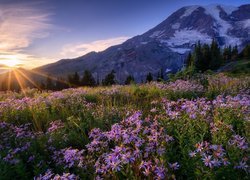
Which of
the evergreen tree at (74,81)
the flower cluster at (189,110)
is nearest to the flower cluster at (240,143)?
the flower cluster at (189,110)

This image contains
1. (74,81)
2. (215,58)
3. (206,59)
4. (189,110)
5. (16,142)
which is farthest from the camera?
(215,58)

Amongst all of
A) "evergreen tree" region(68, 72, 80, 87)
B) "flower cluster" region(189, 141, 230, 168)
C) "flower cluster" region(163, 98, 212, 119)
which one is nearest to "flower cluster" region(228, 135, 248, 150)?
"flower cluster" region(189, 141, 230, 168)

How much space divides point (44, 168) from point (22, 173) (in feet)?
0.96

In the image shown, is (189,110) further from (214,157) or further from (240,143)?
(214,157)

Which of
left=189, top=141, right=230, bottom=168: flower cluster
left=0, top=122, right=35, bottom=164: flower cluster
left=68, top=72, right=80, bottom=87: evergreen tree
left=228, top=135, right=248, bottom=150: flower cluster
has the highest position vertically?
left=189, top=141, right=230, bottom=168: flower cluster

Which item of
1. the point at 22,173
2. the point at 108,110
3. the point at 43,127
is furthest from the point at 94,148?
the point at 43,127

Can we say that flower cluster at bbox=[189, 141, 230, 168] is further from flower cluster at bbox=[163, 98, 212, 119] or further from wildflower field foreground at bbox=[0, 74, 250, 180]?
flower cluster at bbox=[163, 98, 212, 119]

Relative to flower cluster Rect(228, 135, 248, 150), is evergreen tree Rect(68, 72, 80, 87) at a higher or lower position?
lower

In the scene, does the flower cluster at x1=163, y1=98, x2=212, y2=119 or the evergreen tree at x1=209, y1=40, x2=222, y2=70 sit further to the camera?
the evergreen tree at x1=209, y1=40, x2=222, y2=70

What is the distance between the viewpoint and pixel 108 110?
6715 mm

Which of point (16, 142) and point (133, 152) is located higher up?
point (133, 152)

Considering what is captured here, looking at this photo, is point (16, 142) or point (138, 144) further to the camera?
point (16, 142)

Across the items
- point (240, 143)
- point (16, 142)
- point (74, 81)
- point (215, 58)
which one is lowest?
point (74, 81)

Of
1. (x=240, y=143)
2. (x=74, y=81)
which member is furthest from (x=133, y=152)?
(x=74, y=81)
